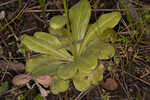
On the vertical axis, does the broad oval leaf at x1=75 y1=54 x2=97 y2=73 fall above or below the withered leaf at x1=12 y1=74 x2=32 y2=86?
above

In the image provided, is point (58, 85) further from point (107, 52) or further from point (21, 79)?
point (107, 52)

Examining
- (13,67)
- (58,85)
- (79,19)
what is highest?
(79,19)

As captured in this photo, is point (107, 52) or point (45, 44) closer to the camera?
point (107, 52)

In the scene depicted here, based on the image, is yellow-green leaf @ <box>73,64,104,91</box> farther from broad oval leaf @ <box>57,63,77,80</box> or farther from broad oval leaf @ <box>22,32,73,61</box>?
broad oval leaf @ <box>22,32,73,61</box>

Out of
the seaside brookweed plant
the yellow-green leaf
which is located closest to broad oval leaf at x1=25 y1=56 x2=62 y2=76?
the seaside brookweed plant

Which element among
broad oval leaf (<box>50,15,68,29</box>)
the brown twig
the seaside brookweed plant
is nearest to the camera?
broad oval leaf (<box>50,15,68,29</box>)

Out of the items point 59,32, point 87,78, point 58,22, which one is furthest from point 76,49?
point 58,22
